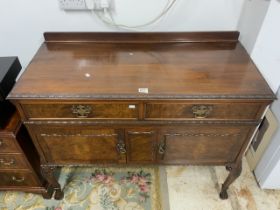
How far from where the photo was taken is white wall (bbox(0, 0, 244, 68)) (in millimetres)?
1104

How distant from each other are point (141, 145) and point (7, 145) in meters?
0.59

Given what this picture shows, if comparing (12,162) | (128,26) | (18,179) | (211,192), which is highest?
(128,26)

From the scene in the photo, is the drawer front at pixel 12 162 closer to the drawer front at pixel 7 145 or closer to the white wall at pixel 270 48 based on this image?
the drawer front at pixel 7 145

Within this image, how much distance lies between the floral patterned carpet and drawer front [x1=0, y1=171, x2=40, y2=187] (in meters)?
0.10

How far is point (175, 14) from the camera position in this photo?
1139 mm

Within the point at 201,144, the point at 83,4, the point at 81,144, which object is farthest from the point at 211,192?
the point at 83,4

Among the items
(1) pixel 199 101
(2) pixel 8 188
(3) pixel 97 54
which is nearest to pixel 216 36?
(1) pixel 199 101

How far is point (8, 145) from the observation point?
1030 millimetres

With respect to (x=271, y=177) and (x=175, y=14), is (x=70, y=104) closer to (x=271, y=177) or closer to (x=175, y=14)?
(x=175, y=14)

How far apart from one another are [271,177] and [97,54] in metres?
1.08

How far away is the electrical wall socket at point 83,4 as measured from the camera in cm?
107

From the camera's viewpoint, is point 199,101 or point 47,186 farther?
point 47,186

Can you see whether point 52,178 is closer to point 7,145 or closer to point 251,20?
point 7,145

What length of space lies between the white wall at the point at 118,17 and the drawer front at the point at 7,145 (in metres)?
0.53
